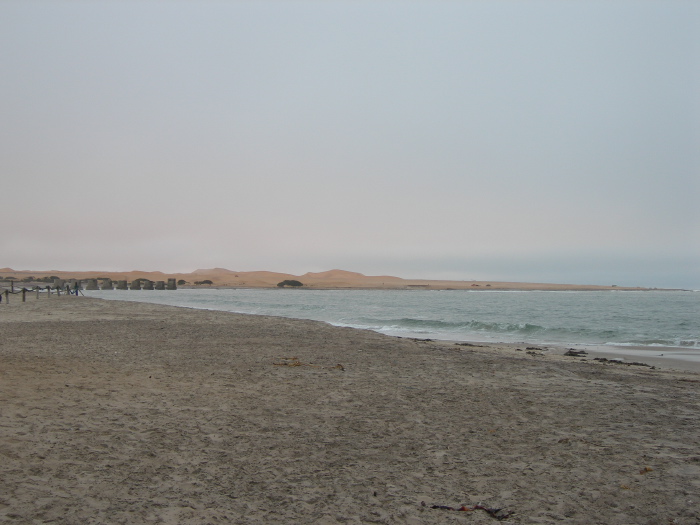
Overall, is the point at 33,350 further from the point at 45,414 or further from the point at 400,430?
the point at 400,430

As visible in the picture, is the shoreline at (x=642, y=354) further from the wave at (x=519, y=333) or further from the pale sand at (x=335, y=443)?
the pale sand at (x=335, y=443)

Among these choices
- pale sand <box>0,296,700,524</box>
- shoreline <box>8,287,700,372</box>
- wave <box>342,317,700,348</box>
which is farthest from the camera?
wave <box>342,317,700,348</box>

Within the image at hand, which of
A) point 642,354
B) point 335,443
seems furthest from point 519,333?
point 335,443

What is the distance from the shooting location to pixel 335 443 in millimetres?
5738

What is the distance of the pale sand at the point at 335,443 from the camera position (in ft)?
13.5

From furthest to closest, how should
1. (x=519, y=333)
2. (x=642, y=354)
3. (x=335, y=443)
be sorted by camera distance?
(x=519, y=333)
(x=642, y=354)
(x=335, y=443)

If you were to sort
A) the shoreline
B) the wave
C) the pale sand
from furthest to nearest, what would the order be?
the wave
the shoreline
the pale sand

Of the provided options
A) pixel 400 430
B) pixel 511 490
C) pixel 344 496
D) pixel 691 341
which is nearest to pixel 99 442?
pixel 344 496

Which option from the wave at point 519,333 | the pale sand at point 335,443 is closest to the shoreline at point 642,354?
the wave at point 519,333

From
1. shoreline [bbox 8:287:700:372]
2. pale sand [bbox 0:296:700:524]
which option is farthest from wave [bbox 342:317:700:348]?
pale sand [bbox 0:296:700:524]

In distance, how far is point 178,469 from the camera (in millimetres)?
4789

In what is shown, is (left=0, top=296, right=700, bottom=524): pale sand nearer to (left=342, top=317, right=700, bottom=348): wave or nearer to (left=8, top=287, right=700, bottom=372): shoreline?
(left=8, top=287, right=700, bottom=372): shoreline

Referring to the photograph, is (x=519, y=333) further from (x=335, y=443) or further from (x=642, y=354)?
(x=335, y=443)

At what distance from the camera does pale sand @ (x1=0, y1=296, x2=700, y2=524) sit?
411 cm
